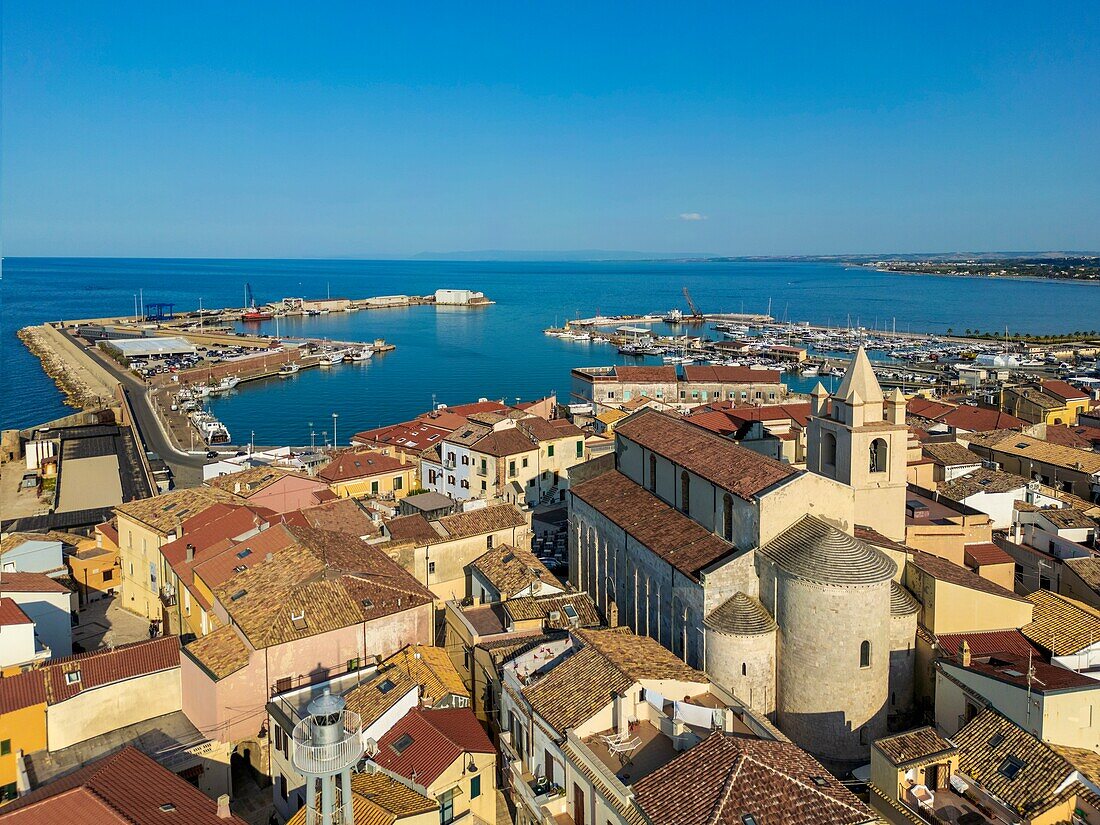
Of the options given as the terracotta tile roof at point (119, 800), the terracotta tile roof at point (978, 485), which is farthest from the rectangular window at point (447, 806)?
the terracotta tile roof at point (978, 485)

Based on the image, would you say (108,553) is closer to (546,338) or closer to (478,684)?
(478,684)

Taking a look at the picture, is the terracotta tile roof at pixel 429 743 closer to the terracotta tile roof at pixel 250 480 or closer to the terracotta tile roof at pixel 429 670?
the terracotta tile roof at pixel 429 670

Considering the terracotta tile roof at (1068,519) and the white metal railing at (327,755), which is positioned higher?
the white metal railing at (327,755)

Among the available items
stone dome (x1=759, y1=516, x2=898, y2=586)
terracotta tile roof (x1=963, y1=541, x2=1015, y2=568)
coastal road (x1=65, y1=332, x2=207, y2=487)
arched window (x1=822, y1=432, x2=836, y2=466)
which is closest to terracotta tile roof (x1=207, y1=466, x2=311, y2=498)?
coastal road (x1=65, y1=332, x2=207, y2=487)

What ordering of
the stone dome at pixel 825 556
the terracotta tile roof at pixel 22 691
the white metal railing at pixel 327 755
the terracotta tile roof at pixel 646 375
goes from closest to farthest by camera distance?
the white metal railing at pixel 327 755
the terracotta tile roof at pixel 22 691
the stone dome at pixel 825 556
the terracotta tile roof at pixel 646 375

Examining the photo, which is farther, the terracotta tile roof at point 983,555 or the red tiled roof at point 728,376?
the red tiled roof at point 728,376

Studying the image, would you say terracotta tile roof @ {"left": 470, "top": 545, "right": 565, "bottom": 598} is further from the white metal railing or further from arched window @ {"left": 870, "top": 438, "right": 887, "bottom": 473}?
the white metal railing

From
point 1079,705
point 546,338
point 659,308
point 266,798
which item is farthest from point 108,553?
point 659,308

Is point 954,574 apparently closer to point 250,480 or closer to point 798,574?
point 798,574
